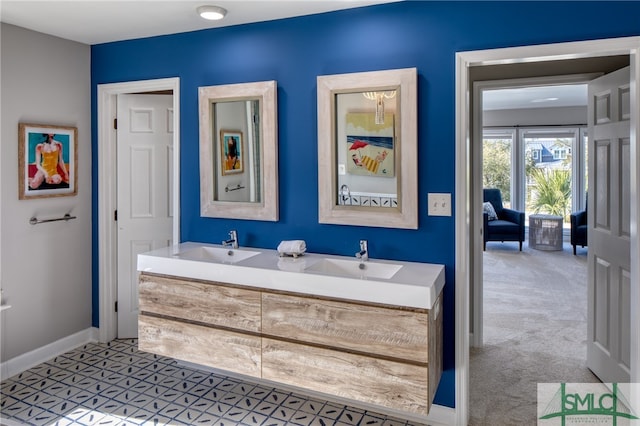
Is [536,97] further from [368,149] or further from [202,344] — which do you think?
[202,344]

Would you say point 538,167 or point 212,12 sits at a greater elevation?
point 212,12

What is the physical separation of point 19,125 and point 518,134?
7965 mm

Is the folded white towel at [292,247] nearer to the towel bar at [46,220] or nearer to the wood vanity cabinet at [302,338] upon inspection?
the wood vanity cabinet at [302,338]

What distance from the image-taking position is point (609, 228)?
2914 mm

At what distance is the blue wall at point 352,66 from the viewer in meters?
2.38

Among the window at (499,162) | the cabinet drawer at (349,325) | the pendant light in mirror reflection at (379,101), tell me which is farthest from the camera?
the window at (499,162)

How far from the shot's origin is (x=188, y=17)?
2924mm

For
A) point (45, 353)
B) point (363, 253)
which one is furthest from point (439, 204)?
point (45, 353)

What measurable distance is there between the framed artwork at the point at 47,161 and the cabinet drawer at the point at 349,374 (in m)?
2.05

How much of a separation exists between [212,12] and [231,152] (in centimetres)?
86

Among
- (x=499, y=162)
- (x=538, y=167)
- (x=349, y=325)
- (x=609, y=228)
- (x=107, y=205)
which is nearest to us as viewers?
(x=349, y=325)

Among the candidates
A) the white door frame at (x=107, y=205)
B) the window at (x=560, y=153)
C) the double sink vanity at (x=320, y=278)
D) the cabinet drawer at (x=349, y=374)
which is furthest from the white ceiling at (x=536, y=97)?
the cabinet drawer at (x=349, y=374)

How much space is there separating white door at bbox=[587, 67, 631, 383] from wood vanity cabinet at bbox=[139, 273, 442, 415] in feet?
4.01

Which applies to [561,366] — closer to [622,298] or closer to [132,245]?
[622,298]
